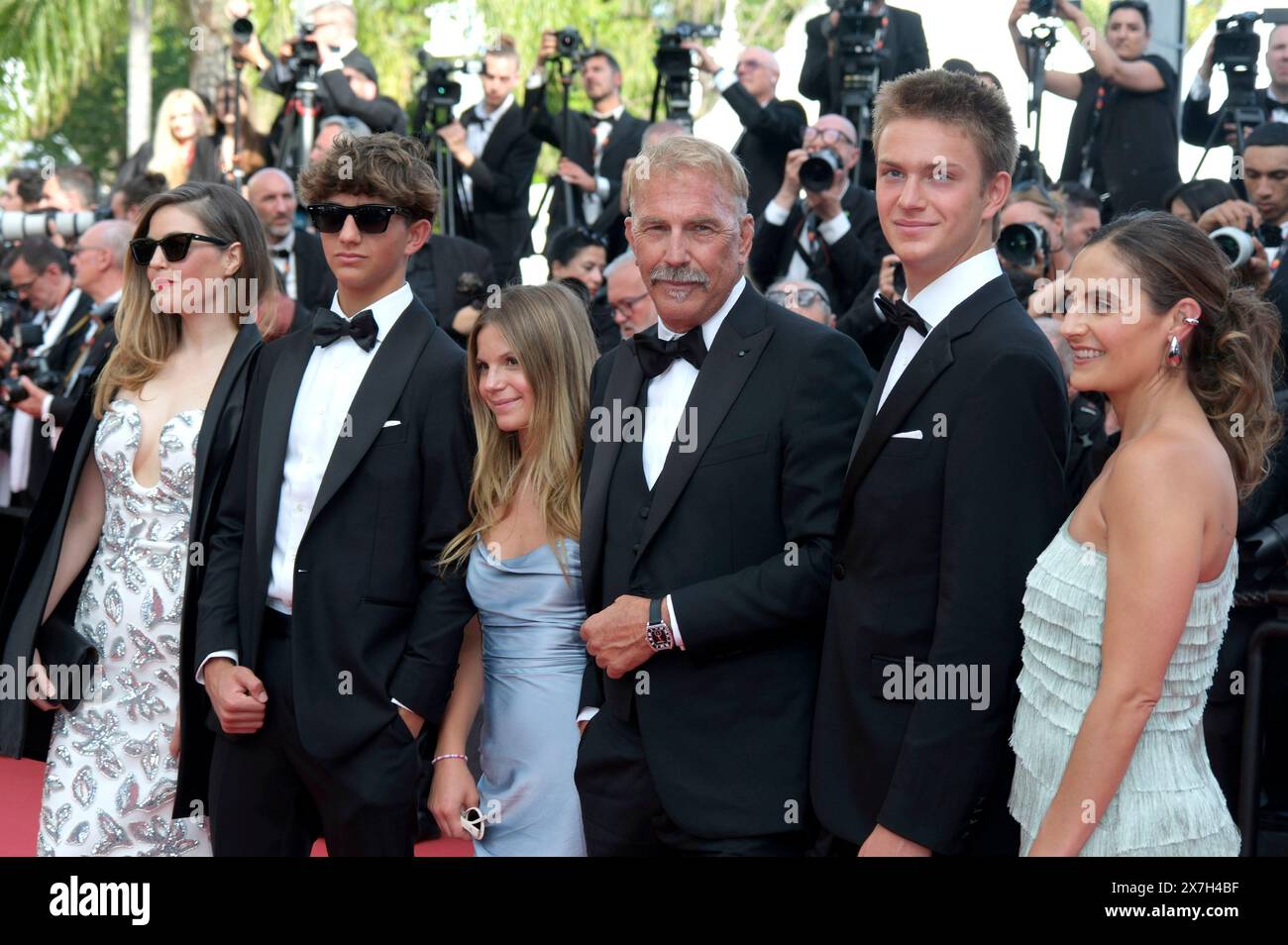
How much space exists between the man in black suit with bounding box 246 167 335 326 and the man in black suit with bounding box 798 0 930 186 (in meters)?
2.40

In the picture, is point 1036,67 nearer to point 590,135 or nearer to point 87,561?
point 590,135

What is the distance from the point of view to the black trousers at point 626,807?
245 centimetres

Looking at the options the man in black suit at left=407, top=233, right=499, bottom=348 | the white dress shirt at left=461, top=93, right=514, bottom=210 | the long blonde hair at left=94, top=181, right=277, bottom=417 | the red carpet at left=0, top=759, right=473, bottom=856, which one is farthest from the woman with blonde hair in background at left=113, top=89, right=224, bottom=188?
the long blonde hair at left=94, top=181, right=277, bottom=417

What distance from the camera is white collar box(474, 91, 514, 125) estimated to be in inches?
311

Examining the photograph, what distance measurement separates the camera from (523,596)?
296cm

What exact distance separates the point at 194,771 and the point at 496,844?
67 cm

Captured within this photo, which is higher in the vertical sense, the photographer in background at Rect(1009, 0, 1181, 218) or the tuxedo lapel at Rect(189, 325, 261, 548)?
the photographer in background at Rect(1009, 0, 1181, 218)

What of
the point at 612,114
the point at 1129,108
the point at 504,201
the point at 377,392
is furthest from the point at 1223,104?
the point at 377,392

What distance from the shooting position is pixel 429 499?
2924 millimetres

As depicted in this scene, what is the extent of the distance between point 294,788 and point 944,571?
4.59ft

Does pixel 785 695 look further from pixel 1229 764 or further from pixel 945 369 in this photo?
pixel 1229 764

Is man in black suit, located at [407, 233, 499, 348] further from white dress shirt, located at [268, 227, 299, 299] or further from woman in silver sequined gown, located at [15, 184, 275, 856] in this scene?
woman in silver sequined gown, located at [15, 184, 275, 856]

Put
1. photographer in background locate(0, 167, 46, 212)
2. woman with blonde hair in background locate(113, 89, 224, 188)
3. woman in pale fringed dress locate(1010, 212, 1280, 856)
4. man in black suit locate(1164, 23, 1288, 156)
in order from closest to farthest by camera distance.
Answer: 1. woman in pale fringed dress locate(1010, 212, 1280, 856)
2. man in black suit locate(1164, 23, 1288, 156)
3. woman with blonde hair in background locate(113, 89, 224, 188)
4. photographer in background locate(0, 167, 46, 212)

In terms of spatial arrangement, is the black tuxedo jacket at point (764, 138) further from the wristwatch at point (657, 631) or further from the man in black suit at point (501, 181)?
the wristwatch at point (657, 631)
